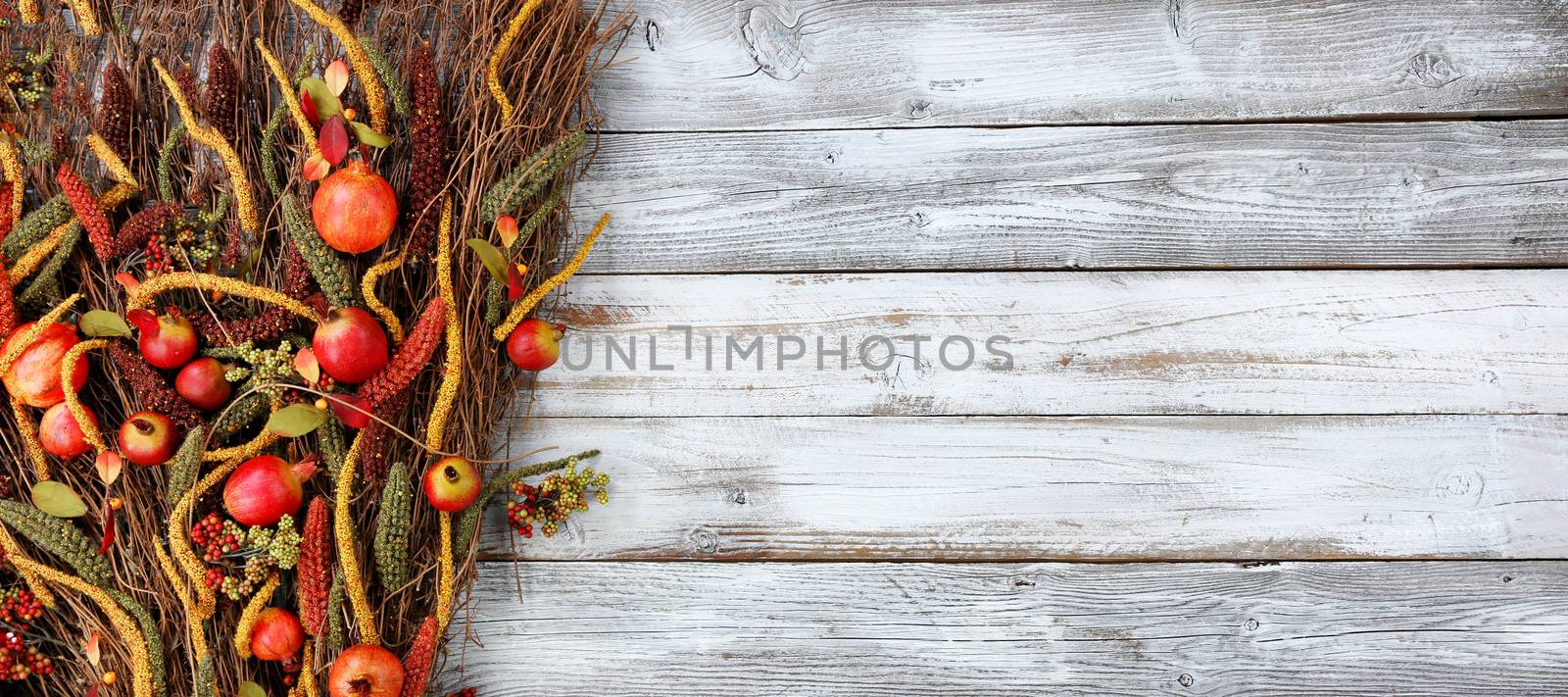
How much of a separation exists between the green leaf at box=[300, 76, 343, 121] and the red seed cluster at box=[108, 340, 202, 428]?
28cm

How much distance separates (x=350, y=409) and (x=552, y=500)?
0.70 feet

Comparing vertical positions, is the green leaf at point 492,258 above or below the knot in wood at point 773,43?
below

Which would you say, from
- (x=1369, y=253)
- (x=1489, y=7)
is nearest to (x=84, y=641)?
(x=1369, y=253)

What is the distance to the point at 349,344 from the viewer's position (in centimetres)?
76

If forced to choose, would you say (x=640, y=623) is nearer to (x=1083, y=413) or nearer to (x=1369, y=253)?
(x=1083, y=413)

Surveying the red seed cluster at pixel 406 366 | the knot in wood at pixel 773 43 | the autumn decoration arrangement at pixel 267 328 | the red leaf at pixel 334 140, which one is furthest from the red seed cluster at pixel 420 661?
the knot in wood at pixel 773 43

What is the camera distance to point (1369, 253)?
3.02ft

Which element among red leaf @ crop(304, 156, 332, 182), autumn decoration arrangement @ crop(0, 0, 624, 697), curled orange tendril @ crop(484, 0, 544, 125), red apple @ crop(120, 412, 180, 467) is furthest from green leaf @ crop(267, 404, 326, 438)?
curled orange tendril @ crop(484, 0, 544, 125)

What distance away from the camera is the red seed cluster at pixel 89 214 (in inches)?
31.8

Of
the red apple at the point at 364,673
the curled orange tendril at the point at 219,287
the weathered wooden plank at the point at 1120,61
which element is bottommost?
the red apple at the point at 364,673

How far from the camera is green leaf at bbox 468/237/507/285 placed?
0.78 meters

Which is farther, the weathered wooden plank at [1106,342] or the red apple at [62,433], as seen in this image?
the weathered wooden plank at [1106,342]

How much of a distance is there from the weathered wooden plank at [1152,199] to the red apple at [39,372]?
0.50 meters

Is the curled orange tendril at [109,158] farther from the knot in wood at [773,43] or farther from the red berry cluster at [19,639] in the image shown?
the knot in wood at [773,43]
